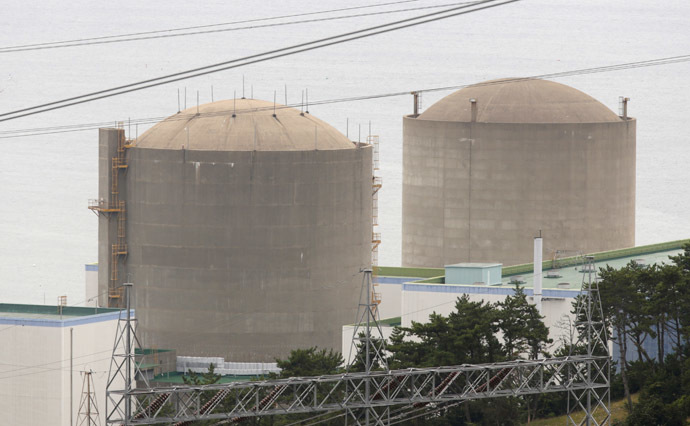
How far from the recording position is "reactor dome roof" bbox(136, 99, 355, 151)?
2830 inches

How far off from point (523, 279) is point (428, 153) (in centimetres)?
1526

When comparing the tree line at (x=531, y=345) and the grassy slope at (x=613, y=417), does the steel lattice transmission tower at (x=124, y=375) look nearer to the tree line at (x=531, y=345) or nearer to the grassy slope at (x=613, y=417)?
the tree line at (x=531, y=345)

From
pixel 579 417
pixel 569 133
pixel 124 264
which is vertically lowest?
pixel 579 417

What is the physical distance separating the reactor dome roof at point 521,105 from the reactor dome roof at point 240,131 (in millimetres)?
14424

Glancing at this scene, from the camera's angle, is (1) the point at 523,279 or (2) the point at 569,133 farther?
(2) the point at 569,133

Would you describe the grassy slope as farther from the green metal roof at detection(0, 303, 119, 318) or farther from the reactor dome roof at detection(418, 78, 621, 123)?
the reactor dome roof at detection(418, 78, 621, 123)

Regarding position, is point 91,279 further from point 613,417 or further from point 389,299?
point 613,417

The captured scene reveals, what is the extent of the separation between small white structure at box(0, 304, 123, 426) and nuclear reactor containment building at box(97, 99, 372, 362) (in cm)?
572

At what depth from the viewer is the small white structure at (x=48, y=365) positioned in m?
64.9

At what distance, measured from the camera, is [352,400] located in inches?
2320

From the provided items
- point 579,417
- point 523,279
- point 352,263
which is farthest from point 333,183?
point 579,417

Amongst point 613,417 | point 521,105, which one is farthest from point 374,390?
point 521,105

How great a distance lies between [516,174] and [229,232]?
19.7 m

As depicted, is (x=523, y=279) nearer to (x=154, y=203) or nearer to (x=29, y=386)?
(x=154, y=203)
